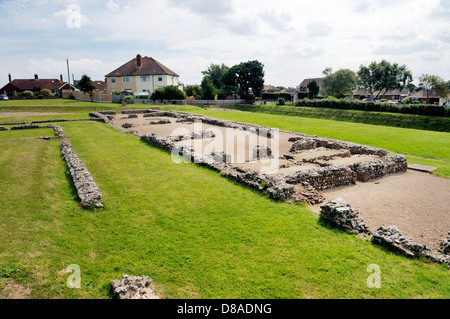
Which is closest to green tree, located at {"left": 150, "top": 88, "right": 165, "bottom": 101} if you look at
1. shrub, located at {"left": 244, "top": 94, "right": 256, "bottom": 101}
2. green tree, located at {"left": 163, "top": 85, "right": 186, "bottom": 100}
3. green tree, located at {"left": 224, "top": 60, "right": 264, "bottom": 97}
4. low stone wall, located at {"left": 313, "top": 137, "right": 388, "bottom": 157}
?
green tree, located at {"left": 163, "top": 85, "right": 186, "bottom": 100}

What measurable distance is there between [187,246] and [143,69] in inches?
2641

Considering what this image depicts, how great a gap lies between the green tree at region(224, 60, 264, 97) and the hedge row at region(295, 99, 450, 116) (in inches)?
851

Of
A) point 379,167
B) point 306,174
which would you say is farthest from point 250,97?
point 306,174

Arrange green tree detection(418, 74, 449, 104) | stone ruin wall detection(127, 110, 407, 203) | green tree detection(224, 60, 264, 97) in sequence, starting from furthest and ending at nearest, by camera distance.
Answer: green tree detection(224, 60, 264, 97), green tree detection(418, 74, 449, 104), stone ruin wall detection(127, 110, 407, 203)

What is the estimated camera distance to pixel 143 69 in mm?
67562

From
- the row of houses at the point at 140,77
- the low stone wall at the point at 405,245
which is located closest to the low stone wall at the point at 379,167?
the low stone wall at the point at 405,245

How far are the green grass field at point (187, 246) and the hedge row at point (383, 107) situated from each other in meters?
39.1

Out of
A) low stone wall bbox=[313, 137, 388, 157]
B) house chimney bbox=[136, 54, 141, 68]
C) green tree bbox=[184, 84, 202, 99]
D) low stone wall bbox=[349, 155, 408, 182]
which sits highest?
house chimney bbox=[136, 54, 141, 68]

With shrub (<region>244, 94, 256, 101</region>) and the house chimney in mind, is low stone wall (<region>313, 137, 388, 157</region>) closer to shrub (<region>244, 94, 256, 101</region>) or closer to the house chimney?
shrub (<region>244, 94, 256, 101</region>)

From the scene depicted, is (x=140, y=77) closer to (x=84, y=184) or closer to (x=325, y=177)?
(x=84, y=184)

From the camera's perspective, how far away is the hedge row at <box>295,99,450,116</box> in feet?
126

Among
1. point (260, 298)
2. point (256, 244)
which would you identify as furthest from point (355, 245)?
point (260, 298)
